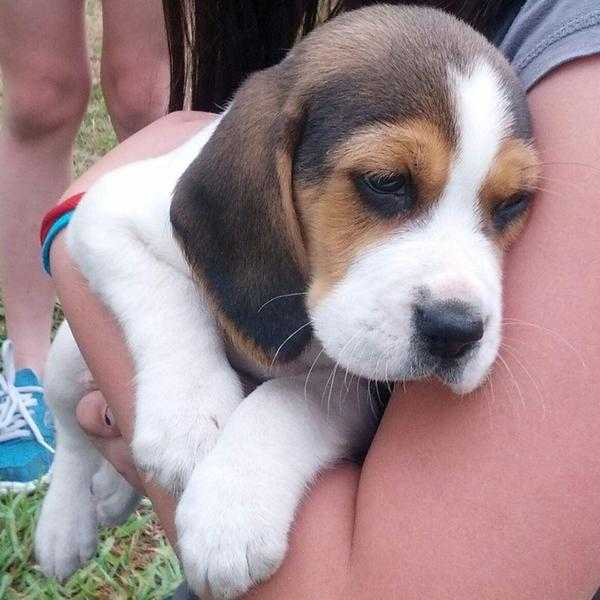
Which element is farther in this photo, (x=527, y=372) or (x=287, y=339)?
(x=287, y=339)

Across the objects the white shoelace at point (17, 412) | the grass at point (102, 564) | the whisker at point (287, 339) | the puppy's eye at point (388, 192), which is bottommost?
the grass at point (102, 564)

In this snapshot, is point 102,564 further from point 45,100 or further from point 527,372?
point 527,372

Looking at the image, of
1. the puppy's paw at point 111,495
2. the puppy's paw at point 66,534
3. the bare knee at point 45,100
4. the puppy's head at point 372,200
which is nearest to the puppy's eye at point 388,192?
the puppy's head at point 372,200

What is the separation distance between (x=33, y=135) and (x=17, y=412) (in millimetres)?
1051

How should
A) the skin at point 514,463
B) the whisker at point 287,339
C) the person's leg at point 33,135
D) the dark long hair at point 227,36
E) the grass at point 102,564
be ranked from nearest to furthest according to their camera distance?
the skin at point 514,463, the whisker at point 287,339, the dark long hair at point 227,36, the grass at point 102,564, the person's leg at point 33,135

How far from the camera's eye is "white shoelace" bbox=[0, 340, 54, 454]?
10.3ft

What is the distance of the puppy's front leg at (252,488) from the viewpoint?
4.29 ft

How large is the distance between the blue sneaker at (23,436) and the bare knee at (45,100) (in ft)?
3.19

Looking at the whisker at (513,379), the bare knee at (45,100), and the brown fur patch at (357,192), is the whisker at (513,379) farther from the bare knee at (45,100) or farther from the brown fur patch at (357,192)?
the bare knee at (45,100)

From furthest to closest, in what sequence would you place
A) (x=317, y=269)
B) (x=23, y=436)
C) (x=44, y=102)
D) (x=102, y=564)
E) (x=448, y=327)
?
(x=23, y=436) → (x=44, y=102) → (x=102, y=564) → (x=317, y=269) → (x=448, y=327)

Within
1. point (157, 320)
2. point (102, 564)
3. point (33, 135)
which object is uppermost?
point (157, 320)

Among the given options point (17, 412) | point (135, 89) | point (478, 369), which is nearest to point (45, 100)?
point (135, 89)

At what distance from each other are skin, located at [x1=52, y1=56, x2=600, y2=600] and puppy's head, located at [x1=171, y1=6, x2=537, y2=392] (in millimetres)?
65

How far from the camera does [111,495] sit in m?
2.43
